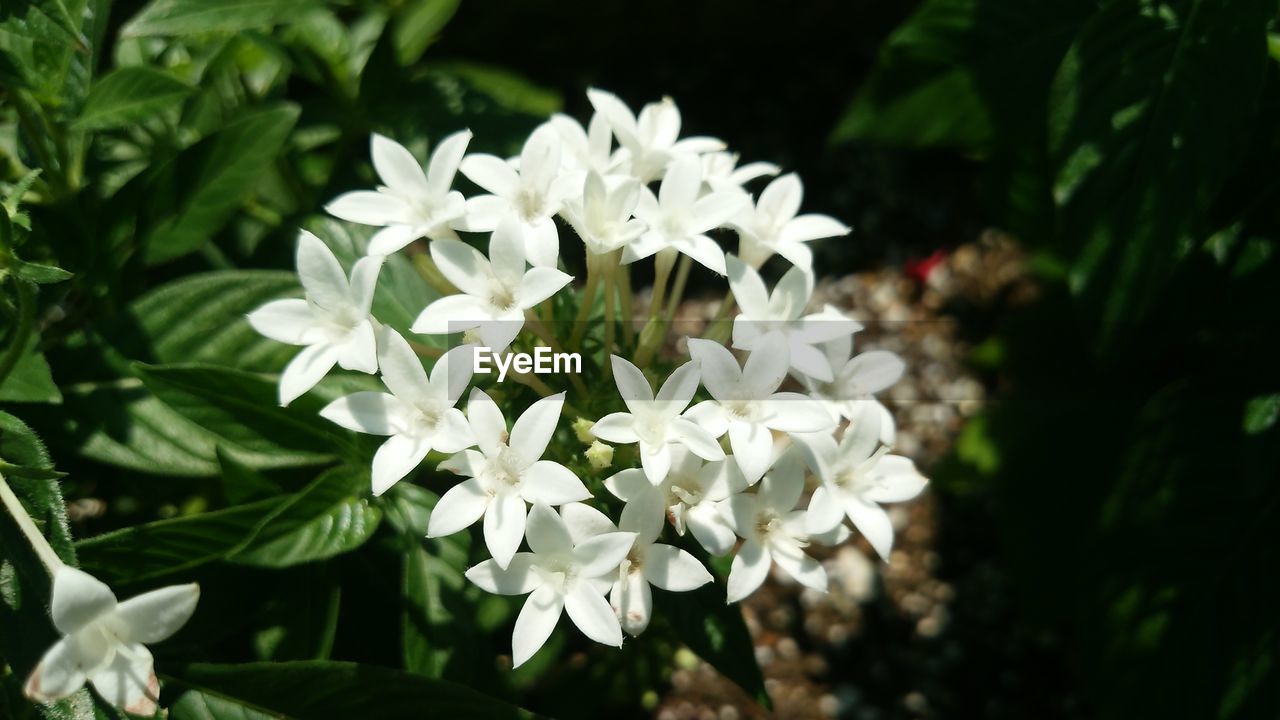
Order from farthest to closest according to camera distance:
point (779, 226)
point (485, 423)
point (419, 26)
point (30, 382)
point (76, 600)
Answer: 1. point (419, 26)
2. point (779, 226)
3. point (30, 382)
4. point (485, 423)
5. point (76, 600)

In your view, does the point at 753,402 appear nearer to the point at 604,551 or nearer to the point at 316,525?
the point at 604,551

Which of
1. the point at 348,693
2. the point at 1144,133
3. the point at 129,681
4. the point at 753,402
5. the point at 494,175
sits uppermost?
the point at 1144,133

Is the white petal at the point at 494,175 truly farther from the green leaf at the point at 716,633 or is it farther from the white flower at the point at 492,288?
the green leaf at the point at 716,633

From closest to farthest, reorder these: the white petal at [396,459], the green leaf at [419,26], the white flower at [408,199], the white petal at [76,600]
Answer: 1. the white petal at [76,600]
2. the white petal at [396,459]
3. the white flower at [408,199]
4. the green leaf at [419,26]

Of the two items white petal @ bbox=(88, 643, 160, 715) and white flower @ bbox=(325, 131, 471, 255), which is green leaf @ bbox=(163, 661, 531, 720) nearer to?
white petal @ bbox=(88, 643, 160, 715)

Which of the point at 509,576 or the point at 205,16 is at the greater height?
the point at 205,16

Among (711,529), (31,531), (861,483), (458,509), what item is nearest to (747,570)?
(711,529)

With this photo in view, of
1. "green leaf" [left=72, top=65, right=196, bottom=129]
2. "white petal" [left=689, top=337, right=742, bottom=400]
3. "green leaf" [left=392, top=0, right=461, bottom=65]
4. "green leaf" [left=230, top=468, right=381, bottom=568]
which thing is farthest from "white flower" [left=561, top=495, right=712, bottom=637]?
"green leaf" [left=392, top=0, right=461, bottom=65]

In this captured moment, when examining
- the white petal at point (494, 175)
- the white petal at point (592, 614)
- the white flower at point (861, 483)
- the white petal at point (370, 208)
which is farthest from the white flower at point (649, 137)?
the white petal at point (592, 614)
